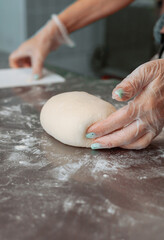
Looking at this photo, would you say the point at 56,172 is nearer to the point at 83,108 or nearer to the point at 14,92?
the point at 83,108

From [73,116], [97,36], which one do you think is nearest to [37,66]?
[73,116]

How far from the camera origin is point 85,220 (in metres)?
0.62

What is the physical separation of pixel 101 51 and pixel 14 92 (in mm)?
2133

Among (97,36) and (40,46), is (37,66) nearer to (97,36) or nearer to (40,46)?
(40,46)

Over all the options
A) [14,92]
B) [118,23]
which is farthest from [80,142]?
[118,23]

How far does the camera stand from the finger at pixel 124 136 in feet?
2.86

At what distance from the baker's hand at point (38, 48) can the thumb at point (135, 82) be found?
896 mm

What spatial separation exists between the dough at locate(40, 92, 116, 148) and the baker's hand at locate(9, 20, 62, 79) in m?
0.68

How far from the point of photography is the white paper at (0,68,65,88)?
61.2 inches

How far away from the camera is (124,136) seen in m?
0.87

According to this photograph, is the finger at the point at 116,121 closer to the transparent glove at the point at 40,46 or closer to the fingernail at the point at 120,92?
the fingernail at the point at 120,92

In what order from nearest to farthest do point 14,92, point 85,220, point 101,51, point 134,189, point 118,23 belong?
point 85,220 → point 134,189 → point 14,92 → point 118,23 → point 101,51

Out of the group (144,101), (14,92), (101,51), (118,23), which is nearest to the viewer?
(144,101)

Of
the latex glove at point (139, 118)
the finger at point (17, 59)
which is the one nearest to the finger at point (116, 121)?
the latex glove at point (139, 118)
